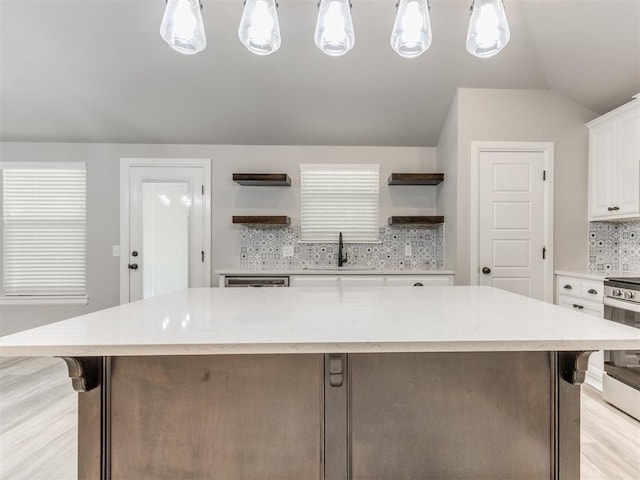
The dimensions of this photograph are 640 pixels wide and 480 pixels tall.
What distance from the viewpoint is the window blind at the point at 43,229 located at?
3.83 m

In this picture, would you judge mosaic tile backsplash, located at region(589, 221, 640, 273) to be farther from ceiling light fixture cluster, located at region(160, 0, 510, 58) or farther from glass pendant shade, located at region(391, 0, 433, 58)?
glass pendant shade, located at region(391, 0, 433, 58)

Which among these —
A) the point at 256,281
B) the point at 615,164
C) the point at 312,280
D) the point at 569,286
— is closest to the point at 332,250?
the point at 312,280

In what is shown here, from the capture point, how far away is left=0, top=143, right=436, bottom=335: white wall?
151 inches

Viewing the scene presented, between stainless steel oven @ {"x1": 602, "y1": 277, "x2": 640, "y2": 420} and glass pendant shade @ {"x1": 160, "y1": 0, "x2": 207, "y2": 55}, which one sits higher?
glass pendant shade @ {"x1": 160, "y1": 0, "x2": 207, "y2": 55}

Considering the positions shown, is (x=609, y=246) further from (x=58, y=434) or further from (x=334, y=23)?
(x=58, y=434)

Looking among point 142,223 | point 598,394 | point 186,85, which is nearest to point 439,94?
point 186,85

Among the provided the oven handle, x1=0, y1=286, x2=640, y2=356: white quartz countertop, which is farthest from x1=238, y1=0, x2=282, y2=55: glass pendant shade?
the oven handle

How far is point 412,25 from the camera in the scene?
4.27ft

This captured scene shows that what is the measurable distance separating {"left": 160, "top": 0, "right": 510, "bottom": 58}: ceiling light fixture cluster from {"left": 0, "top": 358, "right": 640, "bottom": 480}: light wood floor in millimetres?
2170

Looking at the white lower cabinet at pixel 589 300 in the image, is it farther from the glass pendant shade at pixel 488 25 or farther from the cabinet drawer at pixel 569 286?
the glass pendant shade at pixel 488 25

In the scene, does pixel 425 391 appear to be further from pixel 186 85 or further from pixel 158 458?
pixel 186 85

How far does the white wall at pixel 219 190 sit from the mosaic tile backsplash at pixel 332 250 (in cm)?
15

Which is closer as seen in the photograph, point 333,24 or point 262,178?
point 333,24

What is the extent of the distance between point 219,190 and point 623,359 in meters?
3.88
